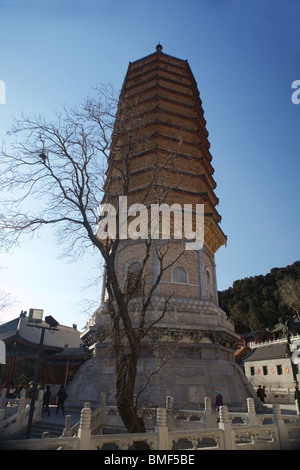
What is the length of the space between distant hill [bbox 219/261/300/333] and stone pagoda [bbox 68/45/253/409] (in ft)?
115

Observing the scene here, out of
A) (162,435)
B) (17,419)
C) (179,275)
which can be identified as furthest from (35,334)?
(162,435)

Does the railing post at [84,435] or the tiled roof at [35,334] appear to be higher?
the tiled roof at [35,334]

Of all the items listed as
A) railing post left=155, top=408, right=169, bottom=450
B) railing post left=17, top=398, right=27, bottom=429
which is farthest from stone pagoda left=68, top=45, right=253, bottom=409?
railing post left=155, top=408, right=169, bottom=450

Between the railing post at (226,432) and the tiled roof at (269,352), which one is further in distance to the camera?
the tiled roof at (269,352)

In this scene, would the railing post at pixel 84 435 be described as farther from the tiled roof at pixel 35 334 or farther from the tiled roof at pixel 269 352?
the tiled roof at pixel 269 352

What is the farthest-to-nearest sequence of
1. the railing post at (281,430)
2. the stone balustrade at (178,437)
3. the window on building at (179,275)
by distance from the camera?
the window on building at (179,275) < the railing post at (281,430) < the stone balustrade at (178,437)

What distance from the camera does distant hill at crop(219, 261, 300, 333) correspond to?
47.8 meters

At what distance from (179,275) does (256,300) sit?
41039 mm

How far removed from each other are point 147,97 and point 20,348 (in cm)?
1831

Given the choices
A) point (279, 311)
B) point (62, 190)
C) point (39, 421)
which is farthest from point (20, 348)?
point (279, 311)

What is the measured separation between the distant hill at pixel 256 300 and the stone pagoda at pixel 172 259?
115ft

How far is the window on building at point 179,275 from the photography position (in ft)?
46.0

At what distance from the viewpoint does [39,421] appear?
11.7 m

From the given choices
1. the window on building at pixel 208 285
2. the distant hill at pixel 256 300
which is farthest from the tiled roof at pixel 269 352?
the window on building at pixel 208 285
